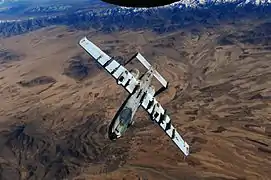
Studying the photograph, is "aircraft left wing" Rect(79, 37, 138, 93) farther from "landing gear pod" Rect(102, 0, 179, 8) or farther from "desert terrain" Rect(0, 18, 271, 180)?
"desert terrain" Rect(0, 18, 271, 180)

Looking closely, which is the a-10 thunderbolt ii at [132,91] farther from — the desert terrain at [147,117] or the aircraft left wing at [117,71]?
the desert terrain at [147,117]

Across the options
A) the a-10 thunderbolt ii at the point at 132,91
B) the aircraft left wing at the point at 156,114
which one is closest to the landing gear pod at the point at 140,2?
the a-10 thunderbolt ii at the point at 132,91

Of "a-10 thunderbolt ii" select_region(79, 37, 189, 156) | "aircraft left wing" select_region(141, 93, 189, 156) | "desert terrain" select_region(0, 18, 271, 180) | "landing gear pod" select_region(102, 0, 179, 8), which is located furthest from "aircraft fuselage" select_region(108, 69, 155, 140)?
"desert terrain" select_region(0, 18, 271, 180)

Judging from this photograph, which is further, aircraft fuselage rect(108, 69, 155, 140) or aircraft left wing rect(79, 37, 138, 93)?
aircraft left wing rect(79, 37, 138, 93)

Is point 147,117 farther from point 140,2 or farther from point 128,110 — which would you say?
point 140,2

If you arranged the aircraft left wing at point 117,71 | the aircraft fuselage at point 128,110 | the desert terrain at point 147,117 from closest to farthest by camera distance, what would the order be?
1. the aircraft fuselage at point 128,110
2. the aircraft left wing at point 117,71
3. the desert terrain at point 147,117
